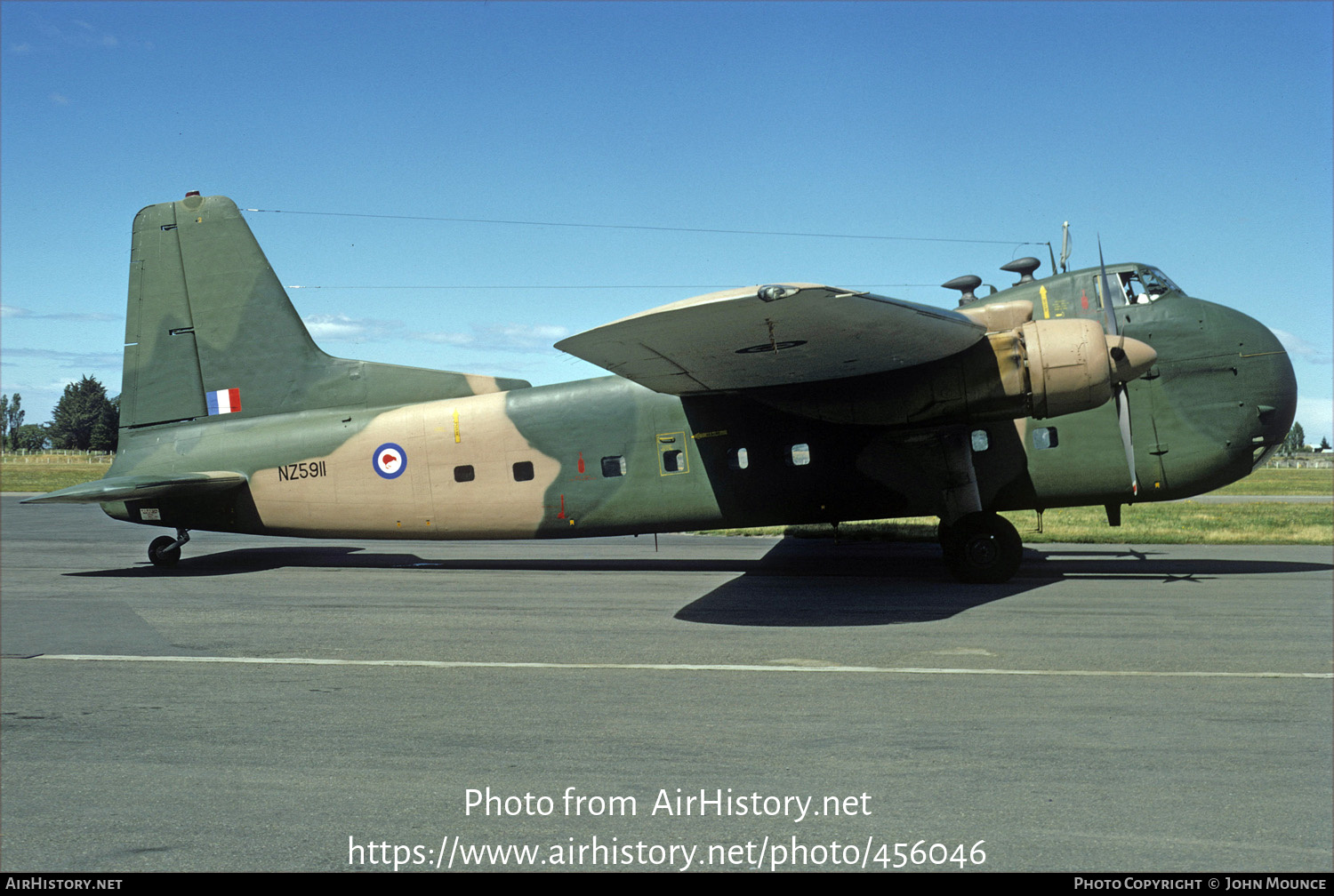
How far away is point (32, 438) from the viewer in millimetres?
145250

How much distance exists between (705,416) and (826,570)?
329cm

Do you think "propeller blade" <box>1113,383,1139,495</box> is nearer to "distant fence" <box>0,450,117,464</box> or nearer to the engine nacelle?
the engine nacelle

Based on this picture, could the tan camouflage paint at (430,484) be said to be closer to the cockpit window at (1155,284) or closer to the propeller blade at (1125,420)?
the propeller blade at (1125,420)

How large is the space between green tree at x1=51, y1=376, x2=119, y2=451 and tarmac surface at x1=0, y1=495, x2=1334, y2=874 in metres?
130

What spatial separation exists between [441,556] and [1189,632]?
13.5 meters

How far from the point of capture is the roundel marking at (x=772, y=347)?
34.3 ft

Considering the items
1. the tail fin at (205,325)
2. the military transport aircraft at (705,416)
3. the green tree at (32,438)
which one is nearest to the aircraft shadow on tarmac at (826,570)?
the military transport aircraft at (705,416)

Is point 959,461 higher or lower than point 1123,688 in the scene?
higher

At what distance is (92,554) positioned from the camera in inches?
711

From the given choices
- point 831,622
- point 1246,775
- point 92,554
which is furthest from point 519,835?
point 92,554

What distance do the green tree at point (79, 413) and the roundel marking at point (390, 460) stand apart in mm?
124369

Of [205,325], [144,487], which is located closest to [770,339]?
[144,487]

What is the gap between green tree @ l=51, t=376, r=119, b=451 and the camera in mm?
121938

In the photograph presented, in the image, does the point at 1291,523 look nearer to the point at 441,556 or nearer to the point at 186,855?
the point at 441,556
